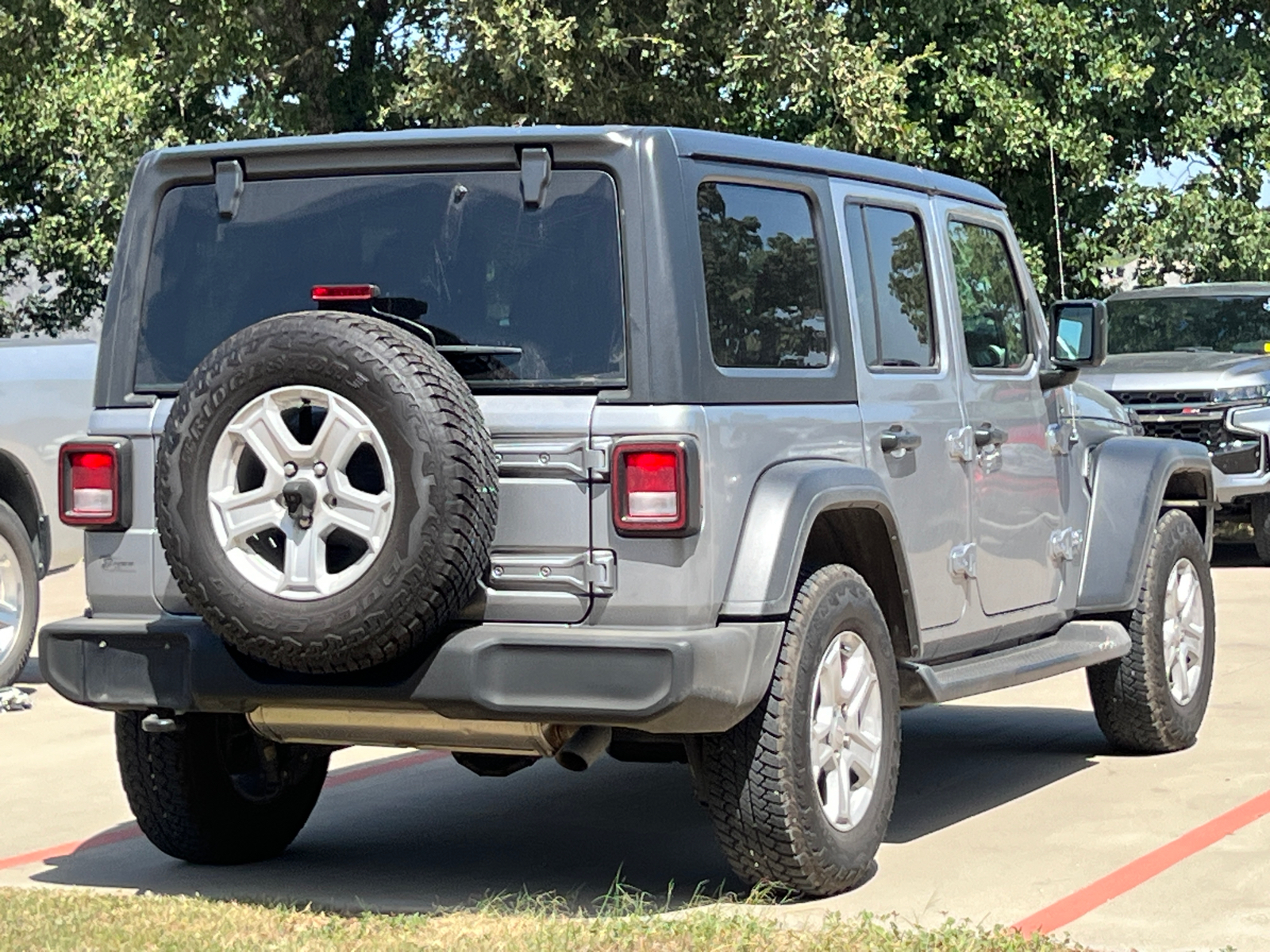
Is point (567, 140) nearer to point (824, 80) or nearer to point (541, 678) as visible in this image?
point (541, 678)

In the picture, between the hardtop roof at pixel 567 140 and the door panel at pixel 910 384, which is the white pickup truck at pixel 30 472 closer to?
the hardtop roof at pixel 567 140

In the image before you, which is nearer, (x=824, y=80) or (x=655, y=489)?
(x=655, y=489)

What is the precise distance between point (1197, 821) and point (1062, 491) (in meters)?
1.38

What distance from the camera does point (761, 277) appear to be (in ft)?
19.1

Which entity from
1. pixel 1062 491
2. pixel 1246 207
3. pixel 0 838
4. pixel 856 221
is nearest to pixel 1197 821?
pixel 1062 491

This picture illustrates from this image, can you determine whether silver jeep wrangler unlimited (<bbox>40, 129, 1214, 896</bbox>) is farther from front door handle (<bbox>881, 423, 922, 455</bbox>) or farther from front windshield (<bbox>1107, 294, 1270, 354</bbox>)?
front windshield (<bbox>1107, 294, 1270, 354</bbox>)

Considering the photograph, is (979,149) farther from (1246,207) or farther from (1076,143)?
(1246,207)

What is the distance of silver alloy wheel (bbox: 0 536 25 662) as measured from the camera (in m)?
10.1

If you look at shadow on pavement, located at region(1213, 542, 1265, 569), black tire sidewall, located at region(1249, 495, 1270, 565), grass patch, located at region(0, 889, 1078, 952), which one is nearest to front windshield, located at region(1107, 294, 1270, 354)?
black tire sidewall, located at region(1249, 495, 1270, 565)

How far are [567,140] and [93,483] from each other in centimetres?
161

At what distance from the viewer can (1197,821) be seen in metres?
6.76

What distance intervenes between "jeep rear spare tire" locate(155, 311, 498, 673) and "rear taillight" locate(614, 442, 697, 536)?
12.6 inches

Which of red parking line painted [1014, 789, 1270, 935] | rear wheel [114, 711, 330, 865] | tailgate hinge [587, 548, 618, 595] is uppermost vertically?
tailgate hinge [587, 548, 618, 595]

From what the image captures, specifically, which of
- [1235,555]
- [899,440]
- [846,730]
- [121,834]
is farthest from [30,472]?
[1235,555]
